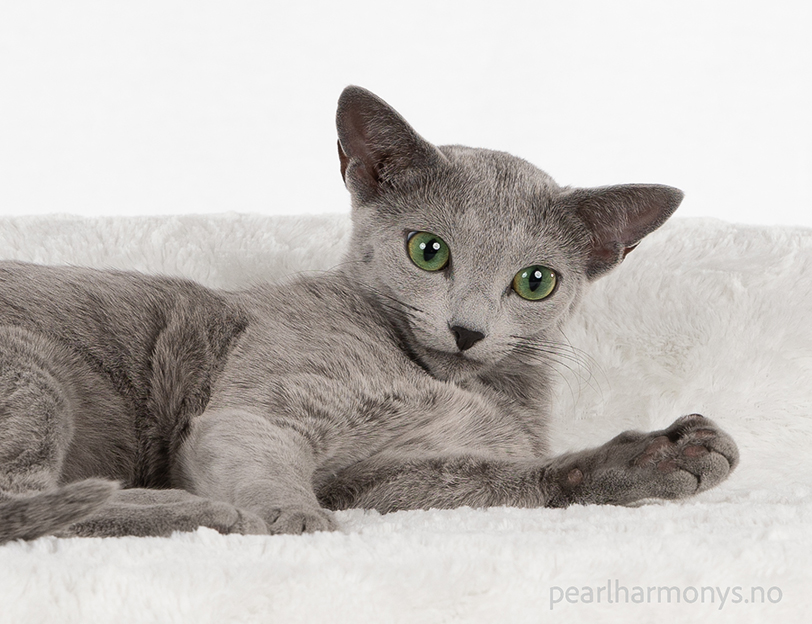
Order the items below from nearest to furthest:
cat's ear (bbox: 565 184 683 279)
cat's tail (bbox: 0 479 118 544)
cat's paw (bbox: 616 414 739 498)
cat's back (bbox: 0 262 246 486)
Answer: cat's tail (bbox: 0 479 118 544), cat's paw (bbox: 616 414 739 498), cat's back (bbox: 0 262 246 486), cat's ear (bbox: 565 184 683 279)

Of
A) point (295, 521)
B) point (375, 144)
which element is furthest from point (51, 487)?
point (375, 144)

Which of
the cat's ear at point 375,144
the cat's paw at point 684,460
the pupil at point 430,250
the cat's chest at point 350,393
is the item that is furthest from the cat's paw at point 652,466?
the cat's ear at point 375,144

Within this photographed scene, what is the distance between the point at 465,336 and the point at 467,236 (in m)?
0.15

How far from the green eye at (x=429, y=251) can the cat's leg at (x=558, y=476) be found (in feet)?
0.96

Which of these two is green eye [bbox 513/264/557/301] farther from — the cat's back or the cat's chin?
the cat's back

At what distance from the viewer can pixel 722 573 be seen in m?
0.80

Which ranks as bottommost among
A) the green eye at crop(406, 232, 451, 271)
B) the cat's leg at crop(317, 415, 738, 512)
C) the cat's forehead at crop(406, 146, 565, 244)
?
the cat's leg at crop(317, 415, 738, 512)

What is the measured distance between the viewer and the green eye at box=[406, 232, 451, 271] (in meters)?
1.28

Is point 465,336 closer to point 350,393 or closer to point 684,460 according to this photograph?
point 350,393

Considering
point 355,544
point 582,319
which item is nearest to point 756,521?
point 355,544

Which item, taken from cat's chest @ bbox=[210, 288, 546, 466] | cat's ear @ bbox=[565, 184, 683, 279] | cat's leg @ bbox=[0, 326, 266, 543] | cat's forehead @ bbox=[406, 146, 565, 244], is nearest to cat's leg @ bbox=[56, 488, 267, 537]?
cat's leg @ bbox=[0, 326, 266, 543]

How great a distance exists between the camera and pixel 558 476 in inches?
46.0

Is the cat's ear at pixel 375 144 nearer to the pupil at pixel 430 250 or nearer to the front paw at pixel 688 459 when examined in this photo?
the pupil at pixel 430 250

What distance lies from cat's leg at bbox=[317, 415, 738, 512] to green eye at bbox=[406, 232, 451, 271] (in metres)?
0.29
